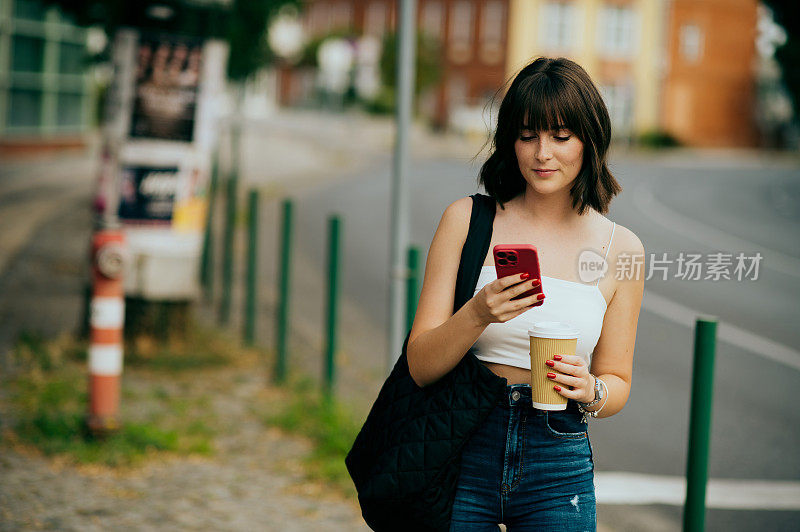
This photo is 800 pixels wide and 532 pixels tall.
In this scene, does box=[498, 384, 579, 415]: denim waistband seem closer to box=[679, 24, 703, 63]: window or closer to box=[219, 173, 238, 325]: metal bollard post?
box=[219, 173, 238, 325]: metal bollard post

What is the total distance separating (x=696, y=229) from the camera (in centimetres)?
1598

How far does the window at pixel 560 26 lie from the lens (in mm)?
53969

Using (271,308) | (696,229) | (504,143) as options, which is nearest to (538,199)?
(504,143)

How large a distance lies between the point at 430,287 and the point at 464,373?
0.66 ft

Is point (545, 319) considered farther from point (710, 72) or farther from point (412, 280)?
point (710, 72)

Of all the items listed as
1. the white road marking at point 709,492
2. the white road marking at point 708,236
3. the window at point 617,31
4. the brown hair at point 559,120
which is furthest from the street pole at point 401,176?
the window at point 617,31

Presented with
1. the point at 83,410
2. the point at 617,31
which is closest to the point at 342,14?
the point at 617,31

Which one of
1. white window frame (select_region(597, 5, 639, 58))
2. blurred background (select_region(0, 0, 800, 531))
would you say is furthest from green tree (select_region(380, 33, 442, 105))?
blurred background (select_region(0, 0, 800, 531))

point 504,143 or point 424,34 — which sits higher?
point 424,34

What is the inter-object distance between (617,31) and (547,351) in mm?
55271

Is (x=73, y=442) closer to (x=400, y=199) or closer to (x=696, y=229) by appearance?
(x=400, y=199)

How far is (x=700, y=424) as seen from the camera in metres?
3.44

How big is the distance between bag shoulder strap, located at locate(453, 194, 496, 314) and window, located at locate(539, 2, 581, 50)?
53.6 metres

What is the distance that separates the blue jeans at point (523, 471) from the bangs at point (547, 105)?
57cm
